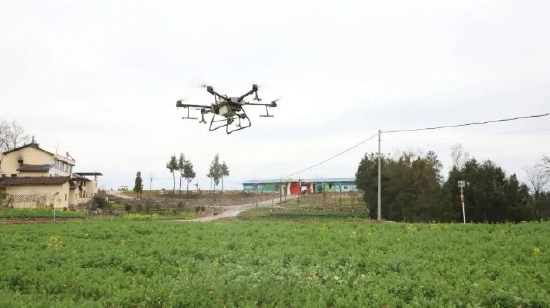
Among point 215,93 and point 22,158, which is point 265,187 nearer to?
point 22,158

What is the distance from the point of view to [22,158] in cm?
5216

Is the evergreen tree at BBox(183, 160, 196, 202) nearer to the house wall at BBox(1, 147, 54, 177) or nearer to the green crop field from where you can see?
the house wall at BBox(1, 147, 54, 177)

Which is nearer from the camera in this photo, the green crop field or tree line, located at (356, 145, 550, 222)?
the green crop field

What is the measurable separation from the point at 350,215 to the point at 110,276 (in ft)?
129

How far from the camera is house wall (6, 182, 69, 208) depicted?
1710 inches

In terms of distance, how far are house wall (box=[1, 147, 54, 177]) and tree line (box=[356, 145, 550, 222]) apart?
148 feet

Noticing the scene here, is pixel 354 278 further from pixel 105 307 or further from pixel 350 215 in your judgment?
pixel 350 215

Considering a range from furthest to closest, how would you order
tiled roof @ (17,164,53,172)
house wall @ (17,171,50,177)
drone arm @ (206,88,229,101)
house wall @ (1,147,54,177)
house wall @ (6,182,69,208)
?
house wall @ (1,147,54,177)
house wall @ (17,171,50,177)
tiled roof @ (17,164,53,172)
house wall @ (6,182,69,208)
drone arm @ (206,88,229,101)

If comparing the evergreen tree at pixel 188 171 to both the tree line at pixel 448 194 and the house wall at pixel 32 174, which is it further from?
the tree line at pixel 448 194

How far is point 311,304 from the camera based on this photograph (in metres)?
7.09

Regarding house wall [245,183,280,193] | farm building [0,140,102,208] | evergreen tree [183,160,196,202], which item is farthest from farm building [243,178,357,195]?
farm building [0,140,102,208]

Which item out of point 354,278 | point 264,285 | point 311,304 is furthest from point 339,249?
point 311,304

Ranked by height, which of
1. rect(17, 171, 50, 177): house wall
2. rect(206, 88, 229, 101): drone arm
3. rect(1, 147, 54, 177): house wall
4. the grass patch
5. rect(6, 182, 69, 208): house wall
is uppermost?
rect(1, 147, 54, 177): house wall

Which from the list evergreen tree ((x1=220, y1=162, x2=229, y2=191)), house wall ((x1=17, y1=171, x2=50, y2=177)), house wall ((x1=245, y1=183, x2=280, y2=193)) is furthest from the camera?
house wall ((x1=245, y1=183, x2=280, y2=193))
